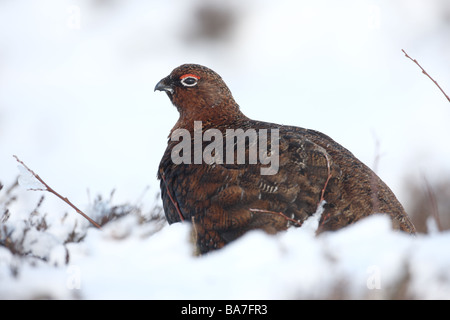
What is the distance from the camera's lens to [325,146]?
4000 mm

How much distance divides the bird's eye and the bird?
34.5 inches

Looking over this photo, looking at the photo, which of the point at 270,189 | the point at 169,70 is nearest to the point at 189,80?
the point at 270,189

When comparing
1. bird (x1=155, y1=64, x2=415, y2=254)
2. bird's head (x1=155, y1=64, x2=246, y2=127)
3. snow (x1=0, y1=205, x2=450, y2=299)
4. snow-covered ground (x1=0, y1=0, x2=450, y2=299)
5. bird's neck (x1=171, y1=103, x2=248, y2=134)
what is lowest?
snow (x1=0, y1=205, x2=450, y2=299)

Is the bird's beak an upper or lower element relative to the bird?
upper

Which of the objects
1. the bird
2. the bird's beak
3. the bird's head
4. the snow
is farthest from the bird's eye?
the snow

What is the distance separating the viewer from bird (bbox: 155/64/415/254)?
3.53 meters

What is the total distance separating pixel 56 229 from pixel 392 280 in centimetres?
260

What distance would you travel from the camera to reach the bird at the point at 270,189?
353 centimetres

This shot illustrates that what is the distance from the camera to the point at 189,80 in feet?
16.2

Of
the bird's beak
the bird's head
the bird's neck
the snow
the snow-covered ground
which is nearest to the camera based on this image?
the snow

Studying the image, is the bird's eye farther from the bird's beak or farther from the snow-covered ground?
the snow-covered ground

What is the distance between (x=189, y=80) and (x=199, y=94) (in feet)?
0.50

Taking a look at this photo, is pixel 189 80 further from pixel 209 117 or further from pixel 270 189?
pixel 270 189
